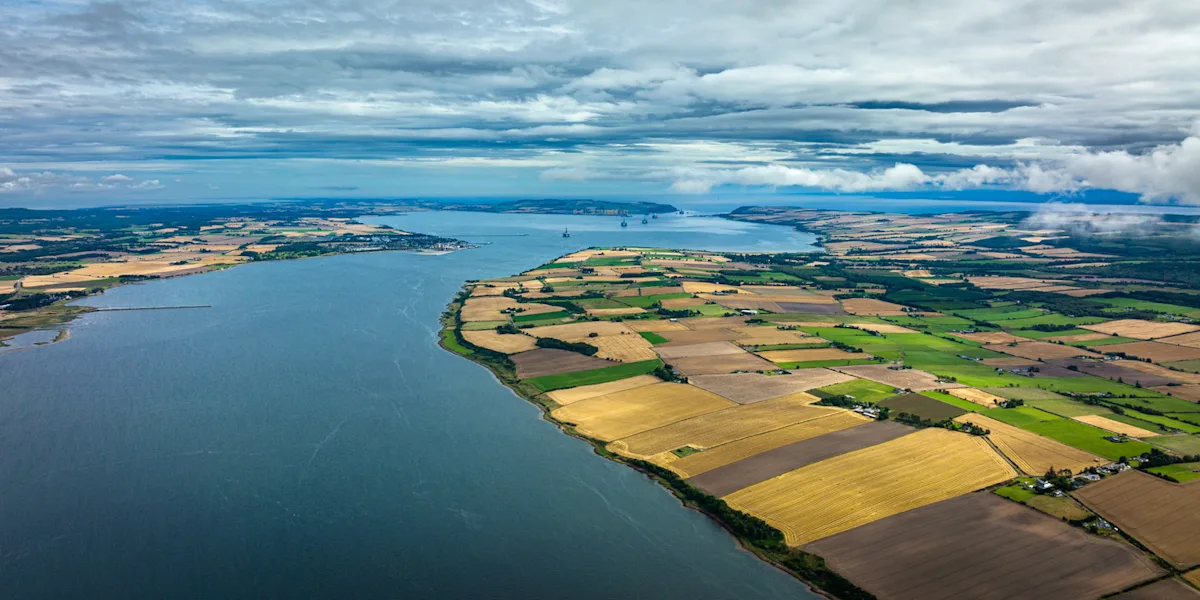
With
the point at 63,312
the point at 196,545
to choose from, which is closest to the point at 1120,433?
the point at 196,545

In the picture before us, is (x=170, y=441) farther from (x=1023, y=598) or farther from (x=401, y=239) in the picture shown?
(x=401, y=239)

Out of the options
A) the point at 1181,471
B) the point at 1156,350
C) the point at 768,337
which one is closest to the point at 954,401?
the point at 1181,471

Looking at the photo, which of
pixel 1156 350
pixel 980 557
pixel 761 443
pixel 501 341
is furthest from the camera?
pixel 501 341

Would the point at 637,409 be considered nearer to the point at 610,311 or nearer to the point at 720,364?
the point at 720,364

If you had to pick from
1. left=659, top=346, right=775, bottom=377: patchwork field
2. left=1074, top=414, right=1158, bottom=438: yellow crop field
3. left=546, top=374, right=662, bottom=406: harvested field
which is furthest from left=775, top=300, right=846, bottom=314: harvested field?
left=1074, top=414, right=1158, bottom=438: yellow crop field

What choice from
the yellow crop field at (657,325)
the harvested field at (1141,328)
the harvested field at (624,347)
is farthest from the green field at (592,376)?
the harvested field at (1141,328)
